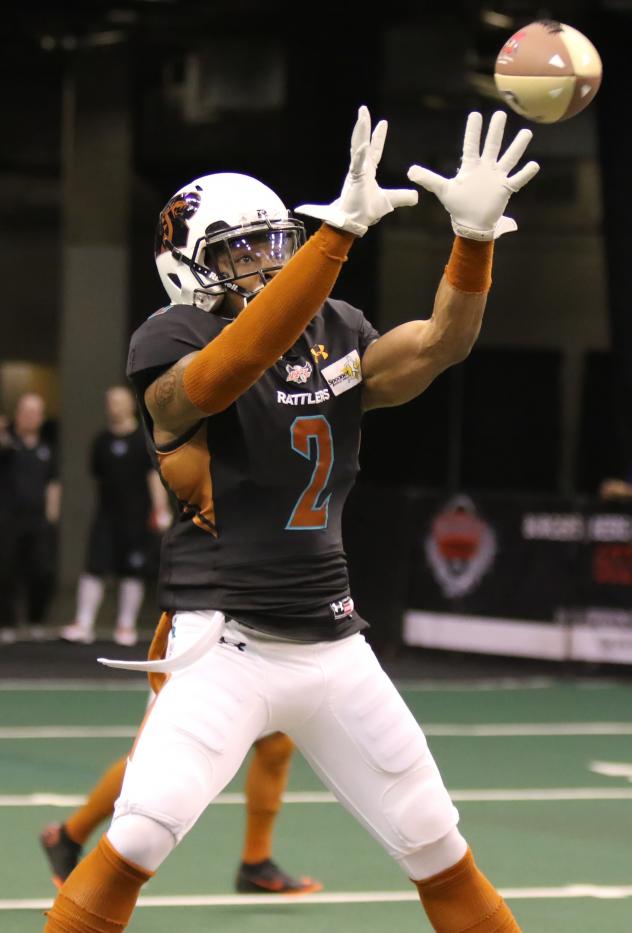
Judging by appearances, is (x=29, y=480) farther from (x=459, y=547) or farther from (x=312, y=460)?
(x=312, y=460)

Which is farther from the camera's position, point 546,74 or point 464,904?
point 546,74

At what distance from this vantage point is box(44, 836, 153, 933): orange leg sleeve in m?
3.58

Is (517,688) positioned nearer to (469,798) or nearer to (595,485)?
(469,798)

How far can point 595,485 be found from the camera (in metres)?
18.6

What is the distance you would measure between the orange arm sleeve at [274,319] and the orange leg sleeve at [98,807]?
215 centimetres

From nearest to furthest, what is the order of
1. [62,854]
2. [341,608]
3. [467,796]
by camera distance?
1. [341,608]
2. [62,854]
3. [467,796]

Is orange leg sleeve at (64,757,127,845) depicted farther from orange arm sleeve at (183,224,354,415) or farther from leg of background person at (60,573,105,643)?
leg of background person at (60,573,105,643)

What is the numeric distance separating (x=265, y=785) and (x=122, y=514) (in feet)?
24.1

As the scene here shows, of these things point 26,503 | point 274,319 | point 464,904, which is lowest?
point 26,503

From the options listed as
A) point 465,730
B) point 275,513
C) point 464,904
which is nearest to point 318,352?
point 275,513

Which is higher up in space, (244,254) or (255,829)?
(244,254)

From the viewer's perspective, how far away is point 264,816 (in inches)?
225

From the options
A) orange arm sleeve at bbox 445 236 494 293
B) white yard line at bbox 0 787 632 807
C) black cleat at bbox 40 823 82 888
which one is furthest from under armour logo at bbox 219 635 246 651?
white yard line at bbox 0 787 632 807

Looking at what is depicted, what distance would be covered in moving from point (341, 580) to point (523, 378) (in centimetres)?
1496
